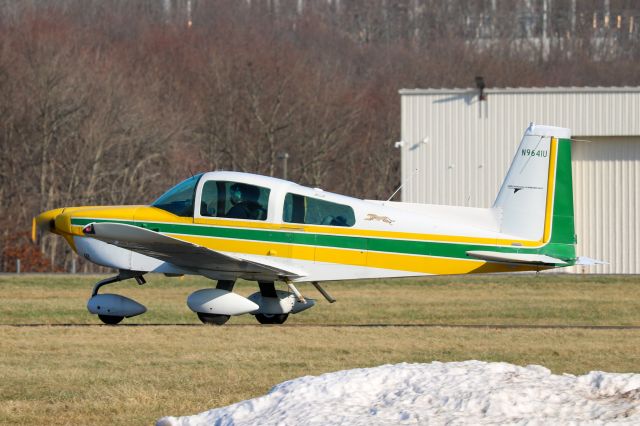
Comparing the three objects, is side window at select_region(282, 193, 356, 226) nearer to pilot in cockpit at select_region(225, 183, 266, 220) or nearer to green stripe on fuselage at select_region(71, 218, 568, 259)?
green stripe on fuselage at select_region(71, 218, 568, 259)

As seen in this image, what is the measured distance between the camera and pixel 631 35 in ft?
347

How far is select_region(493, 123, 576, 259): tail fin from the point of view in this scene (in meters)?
15.1

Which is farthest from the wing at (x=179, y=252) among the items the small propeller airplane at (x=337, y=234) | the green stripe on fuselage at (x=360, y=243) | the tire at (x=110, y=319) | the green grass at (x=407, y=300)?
the green grass at (x=407, y=300)

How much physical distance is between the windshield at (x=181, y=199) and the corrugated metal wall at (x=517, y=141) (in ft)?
57.4

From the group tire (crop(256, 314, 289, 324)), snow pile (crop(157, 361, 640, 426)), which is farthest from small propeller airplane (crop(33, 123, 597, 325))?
snow pile (crop(157, 361, 640, 426))

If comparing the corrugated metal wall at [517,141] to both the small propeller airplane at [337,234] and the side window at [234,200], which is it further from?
the side window at [234,200]

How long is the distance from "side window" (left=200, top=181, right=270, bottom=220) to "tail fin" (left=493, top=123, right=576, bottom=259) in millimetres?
3044

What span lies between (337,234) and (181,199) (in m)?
2.09

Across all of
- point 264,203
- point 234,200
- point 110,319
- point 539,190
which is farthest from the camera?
point 110,319

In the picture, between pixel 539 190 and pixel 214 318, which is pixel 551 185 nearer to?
pixel 539 190

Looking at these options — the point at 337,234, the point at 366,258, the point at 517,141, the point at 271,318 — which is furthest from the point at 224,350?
the point at 517,141

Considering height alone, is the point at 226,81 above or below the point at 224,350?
above

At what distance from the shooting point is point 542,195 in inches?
601

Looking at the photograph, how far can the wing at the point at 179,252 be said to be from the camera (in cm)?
1427
